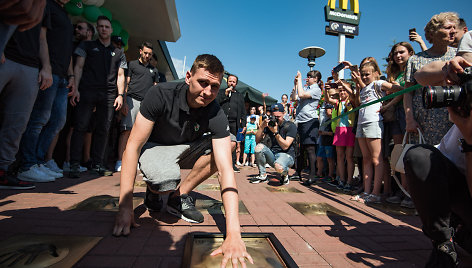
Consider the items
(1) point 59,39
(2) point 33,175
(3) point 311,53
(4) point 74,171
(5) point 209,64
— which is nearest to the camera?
(5) point 209,64

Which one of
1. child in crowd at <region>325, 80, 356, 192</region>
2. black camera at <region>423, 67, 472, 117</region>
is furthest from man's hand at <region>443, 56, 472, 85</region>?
child in crowd at <region>325, 80, 356, 192</region>

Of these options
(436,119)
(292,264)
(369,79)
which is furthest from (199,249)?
(369,79)

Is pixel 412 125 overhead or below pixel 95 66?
below

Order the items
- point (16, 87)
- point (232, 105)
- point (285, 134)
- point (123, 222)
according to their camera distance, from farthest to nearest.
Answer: point (232, 105) < point (285, 134) < point (16, 87) < point (123, 222)

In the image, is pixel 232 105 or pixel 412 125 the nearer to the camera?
pixel 412 125

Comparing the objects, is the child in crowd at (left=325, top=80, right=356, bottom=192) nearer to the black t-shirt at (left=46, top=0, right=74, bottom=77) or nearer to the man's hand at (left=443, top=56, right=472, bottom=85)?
the man's hand at (left=443, top=56, right=472, bottom=85)

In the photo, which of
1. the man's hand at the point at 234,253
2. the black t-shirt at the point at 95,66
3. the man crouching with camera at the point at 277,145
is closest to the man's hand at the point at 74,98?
the black t-shirt at the point at 95,66

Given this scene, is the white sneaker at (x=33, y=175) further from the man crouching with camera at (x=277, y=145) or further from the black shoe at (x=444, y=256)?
the black shoe at (x=444, y=256)

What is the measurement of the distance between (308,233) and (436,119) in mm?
1572

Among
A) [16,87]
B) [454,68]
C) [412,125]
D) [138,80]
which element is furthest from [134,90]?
[454,68]

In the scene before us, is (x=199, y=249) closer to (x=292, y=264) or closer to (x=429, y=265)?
(x=292, y=264)

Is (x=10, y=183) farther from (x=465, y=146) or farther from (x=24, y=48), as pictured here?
(x=465, y=146)

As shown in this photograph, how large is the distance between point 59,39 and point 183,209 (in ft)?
9.02

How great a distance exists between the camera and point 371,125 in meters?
3.19
